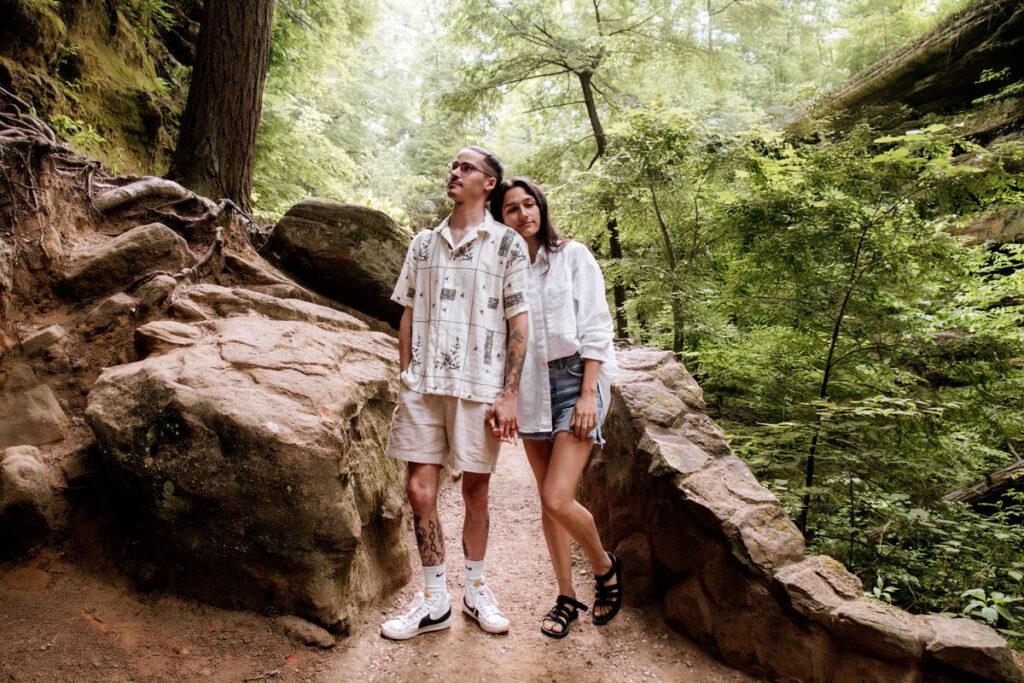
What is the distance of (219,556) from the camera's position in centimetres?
245

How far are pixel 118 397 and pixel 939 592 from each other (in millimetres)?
5133

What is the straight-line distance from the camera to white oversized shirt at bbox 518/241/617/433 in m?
2.66

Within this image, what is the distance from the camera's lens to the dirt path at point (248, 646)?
2141 mm

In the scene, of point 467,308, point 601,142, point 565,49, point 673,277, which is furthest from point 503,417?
point 601,142

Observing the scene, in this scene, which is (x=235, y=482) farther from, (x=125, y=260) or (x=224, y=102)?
(x=224, y=102)

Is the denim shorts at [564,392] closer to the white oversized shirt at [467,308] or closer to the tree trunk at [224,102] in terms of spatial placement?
the white oversized shirt at [467,308]

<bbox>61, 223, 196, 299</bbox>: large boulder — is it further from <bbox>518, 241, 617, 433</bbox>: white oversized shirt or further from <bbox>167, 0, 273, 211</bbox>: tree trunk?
<bbox>518, 241, 617, 433</bbox>: white oversized shirt

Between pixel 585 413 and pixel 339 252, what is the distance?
299 centimetres

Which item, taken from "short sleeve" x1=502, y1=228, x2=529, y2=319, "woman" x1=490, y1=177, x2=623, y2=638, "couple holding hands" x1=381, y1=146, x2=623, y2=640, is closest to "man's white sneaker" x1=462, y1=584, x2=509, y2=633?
"couple holding hands" x1=381, y1=146, x2=623, y2=640

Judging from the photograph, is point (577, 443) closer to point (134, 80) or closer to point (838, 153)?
point (838, 153)

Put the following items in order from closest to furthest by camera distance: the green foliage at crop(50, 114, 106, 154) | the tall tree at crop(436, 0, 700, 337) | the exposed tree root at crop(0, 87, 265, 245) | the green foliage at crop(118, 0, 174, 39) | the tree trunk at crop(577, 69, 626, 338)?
the exposed tree root at crop(0, 87, 265, 245), the green foliage at crop(50, 114, 106, 154), the green foliage at crop(118, 0, 174, 39), the tall tree at crop(436, 0, 700, 337), the tree trunk at crop(577, 69, 626, 338)

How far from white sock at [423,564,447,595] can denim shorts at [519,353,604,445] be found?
0.80m

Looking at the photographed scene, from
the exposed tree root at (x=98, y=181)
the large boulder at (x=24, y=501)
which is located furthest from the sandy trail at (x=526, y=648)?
the exposed tree root at (x=98, y=181)

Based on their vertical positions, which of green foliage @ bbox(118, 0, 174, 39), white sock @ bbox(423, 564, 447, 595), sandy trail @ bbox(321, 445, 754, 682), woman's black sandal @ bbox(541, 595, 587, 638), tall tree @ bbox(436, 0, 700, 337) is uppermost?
tall tree @ bbox(436, 0, 700, 337)
